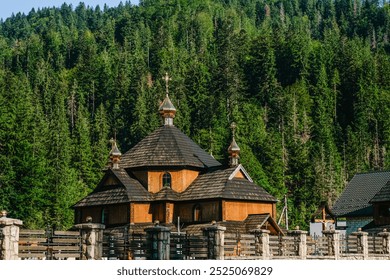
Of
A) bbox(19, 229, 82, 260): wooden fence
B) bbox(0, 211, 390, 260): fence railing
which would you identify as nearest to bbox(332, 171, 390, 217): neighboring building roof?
bbox(0, 211, 390, 260): fence railing

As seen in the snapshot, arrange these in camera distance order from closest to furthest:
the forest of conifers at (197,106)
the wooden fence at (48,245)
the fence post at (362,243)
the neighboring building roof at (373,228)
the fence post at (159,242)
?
1. the wooden fence at (48,245)
2. the fence post at (159,242)
3. the fence post at (362,243)
4. the neighboring building roof at (373,228)
5. the forest of conifers at (197,106)

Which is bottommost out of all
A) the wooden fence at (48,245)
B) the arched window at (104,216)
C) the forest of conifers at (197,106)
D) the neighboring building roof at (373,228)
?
the wooden fence at (48,245)

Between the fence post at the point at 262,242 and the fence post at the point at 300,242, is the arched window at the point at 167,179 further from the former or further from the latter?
the fence post at the point at 262,242

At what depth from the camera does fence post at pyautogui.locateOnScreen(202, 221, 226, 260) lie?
1059 inches

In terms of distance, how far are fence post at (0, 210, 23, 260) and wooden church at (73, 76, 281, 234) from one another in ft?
75.9

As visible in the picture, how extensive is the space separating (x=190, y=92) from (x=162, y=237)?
10646cm

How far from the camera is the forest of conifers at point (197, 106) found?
7838 centimetres

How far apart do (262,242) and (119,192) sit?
1894cm

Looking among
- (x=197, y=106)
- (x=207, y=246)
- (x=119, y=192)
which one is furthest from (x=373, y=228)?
(x=197, y=106)

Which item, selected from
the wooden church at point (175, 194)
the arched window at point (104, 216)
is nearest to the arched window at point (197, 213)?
the wooden church at point (175, 194)

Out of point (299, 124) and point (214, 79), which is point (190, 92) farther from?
point (299, 124)

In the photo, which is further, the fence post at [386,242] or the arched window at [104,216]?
the arched window at [104,216]

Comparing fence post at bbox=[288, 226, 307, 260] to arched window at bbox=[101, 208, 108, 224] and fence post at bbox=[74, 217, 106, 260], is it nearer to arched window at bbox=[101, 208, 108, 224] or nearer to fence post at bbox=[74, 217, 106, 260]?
fence post at bbox=[74, 217, 106, 260]

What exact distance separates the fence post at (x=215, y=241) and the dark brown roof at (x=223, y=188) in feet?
56.4
